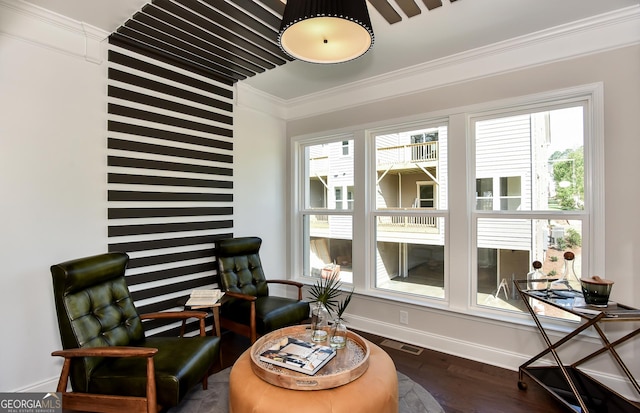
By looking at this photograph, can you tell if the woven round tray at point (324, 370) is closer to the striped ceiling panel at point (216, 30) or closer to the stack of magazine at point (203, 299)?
the stack of magazine at point (203, 299)

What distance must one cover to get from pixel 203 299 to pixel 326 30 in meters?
2.32

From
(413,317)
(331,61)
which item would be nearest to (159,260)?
(331,61)

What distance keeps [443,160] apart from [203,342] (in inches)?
108

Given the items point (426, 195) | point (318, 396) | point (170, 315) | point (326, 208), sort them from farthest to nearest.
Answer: point (326, 208)
point (426, 195)
point (170, 315)
point (318, 396)

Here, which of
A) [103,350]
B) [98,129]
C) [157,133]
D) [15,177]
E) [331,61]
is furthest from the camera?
[157,133]

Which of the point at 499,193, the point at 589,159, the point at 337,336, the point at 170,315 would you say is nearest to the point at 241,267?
the point at 170,315

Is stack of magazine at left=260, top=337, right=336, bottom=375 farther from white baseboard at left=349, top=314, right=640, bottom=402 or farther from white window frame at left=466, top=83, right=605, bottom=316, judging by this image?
white window frame at left=466, top=83, right=605, bottom=316

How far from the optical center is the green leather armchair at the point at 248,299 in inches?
111

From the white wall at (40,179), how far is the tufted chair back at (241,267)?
3.66 feet

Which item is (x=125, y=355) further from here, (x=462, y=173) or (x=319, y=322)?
(x=462, y=173)

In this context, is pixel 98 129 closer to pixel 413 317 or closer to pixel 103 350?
pixel 103 350

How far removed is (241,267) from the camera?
135 inches

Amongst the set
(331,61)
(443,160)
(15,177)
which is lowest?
(15,177)

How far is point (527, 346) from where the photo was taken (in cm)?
267
